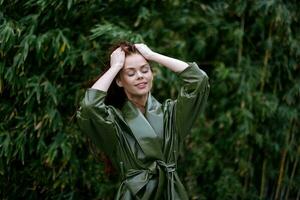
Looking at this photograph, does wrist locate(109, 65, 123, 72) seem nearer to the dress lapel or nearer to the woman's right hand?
the woman's right hand

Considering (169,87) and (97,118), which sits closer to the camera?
(97,118)

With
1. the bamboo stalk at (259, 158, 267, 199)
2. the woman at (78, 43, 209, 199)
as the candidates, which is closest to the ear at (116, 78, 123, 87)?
the woman at (78, 43, 209, 199)

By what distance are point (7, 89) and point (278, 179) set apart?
223 centimetres

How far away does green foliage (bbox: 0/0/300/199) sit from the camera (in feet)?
11.7

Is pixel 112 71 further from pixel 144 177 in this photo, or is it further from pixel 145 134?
pixel 144 177

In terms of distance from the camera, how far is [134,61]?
2539 mm

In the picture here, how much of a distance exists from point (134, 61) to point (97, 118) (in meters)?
0.32

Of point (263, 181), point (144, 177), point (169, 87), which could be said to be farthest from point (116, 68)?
point (263, 181)

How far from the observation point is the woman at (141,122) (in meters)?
2.46

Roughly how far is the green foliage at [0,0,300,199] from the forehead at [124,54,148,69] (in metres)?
0.82

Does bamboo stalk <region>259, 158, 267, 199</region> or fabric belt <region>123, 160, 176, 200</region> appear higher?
fabric belt <region>123, 160, 176, 200</region>

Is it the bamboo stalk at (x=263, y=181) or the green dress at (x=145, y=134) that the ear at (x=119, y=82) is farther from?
the bamboo stalk at (x=263, y=181)

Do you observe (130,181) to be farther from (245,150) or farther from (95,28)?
(245,150)

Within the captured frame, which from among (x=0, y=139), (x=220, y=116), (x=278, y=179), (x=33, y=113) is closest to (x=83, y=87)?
(x=33, y=113)
